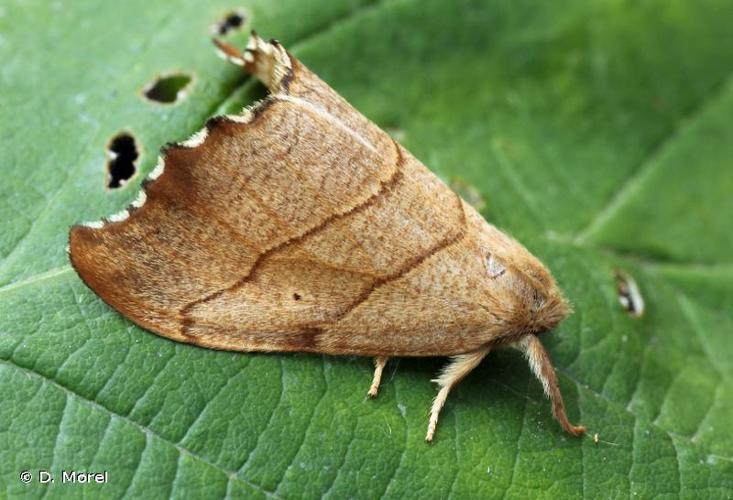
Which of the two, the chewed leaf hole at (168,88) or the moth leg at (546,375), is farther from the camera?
the chewed leaf hole at (168,88)

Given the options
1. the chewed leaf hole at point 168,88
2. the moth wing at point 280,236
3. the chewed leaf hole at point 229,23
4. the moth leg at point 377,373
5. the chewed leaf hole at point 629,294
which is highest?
the chewed leaf hole at point 229,23

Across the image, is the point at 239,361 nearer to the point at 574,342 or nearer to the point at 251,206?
the point at 251,206

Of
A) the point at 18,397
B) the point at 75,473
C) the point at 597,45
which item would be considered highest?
the point at 597,45

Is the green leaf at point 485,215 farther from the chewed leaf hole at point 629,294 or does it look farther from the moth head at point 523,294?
the moth head at point 523,294

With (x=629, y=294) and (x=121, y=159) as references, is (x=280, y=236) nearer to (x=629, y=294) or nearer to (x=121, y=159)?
(x=121, y=159)

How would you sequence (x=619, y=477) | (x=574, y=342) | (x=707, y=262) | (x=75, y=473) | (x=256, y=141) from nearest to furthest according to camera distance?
(x=75, y=473) → (x=256, y=141) → (x=619, y=477) → (x=574, y=342) → (x=707, y=262)

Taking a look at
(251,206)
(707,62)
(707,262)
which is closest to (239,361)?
(251,206)

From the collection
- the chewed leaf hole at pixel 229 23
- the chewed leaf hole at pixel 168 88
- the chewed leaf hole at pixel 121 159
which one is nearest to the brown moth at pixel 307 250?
the chewed leaf hole at pixel 121 159

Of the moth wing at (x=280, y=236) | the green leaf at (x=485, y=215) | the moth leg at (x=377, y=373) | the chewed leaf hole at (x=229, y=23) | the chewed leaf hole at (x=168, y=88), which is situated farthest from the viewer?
the chewed leaf hole at (x=229, y=23)
